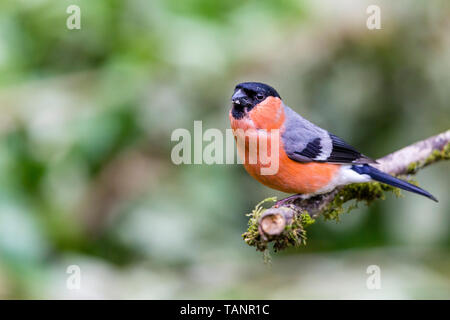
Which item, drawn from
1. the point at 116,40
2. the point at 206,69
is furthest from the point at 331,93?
the point at 116,40

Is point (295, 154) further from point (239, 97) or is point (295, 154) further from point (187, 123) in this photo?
point (187, 123)

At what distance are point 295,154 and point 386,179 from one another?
27.0 inches

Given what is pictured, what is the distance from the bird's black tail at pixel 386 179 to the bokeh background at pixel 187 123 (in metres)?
0.94

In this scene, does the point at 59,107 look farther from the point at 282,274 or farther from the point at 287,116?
the point at 282,274

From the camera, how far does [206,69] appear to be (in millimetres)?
5051

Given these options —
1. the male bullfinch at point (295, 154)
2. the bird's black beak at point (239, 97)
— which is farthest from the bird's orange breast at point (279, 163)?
the bird's black beak at point (239, 97)

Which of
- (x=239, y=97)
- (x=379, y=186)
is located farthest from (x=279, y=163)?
(x=379, y=186)

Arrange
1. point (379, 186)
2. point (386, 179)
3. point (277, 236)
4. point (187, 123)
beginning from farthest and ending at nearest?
1. point (187, 123)
2. point (379, 186)
3. point (386, 179)
4. point (277, 236)

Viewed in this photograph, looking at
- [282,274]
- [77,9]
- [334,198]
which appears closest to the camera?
[334,198]

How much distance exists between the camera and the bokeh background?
4.73m

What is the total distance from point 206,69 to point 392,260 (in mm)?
2401

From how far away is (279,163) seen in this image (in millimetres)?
3982

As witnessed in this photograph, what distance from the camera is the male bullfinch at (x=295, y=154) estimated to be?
12.8 feet

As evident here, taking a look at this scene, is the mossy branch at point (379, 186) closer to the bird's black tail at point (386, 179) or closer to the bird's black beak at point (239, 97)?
the bird's black tail at point (386, 179)
